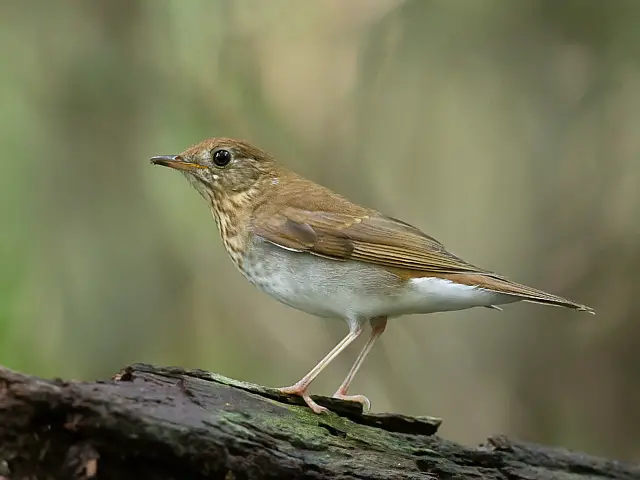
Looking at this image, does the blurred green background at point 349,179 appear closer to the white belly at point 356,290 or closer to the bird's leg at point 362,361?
the bird's leg at point 362,361

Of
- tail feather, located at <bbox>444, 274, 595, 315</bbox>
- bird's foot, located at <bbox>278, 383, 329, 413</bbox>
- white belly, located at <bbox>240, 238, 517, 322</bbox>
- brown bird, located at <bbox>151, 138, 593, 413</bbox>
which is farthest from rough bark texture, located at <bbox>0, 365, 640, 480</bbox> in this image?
tail feather, located at <bbox>444, 274, 595, 315</bbox>

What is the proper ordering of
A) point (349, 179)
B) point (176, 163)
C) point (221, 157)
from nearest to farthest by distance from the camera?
point (176, 163)
point (221, 157)
point (349, 179)

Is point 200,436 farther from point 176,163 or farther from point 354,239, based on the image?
point 176,163

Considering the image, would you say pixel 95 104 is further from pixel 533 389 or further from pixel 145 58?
pixel 533 389

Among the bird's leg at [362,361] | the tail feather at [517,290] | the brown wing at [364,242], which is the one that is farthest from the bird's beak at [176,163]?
the tail feather at [517,290]

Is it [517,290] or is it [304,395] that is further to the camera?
[517,290]

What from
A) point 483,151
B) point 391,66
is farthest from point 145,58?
point 483,151

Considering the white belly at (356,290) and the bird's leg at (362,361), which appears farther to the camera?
the bird's leg at (362,361)

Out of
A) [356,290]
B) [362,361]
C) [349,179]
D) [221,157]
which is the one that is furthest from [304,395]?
[349,179]
